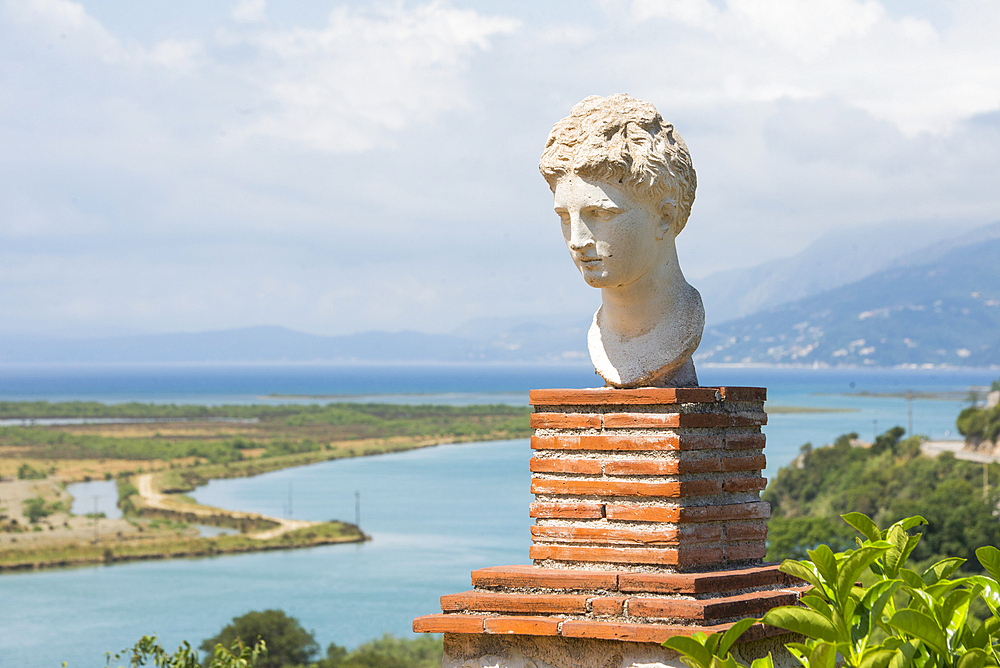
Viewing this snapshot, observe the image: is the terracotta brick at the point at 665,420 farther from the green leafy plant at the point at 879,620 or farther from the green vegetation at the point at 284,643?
the green vegetation at the point at 284,643

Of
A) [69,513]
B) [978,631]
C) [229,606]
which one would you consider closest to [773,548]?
[229,606]

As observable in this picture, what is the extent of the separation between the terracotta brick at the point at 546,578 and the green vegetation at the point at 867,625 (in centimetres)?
103

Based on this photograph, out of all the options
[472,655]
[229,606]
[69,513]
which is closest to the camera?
[472,655]

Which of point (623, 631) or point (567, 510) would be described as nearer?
point (623, 631)

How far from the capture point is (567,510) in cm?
531

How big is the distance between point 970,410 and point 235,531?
2042 inches

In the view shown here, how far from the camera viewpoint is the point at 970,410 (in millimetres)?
73250

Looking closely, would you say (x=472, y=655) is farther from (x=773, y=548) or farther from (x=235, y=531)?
(x=235, y=531)

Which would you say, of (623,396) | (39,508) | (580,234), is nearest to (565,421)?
(623,396)

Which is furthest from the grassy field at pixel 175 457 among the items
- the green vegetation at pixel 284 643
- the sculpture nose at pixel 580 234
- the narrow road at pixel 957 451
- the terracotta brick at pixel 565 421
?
the sculpture nose at pixel 580 234

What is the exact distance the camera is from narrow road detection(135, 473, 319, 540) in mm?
76106

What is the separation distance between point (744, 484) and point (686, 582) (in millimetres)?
872

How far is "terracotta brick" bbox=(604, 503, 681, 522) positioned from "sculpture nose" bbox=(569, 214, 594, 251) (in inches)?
52.1

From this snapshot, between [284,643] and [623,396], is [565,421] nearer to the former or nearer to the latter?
[623,396]
